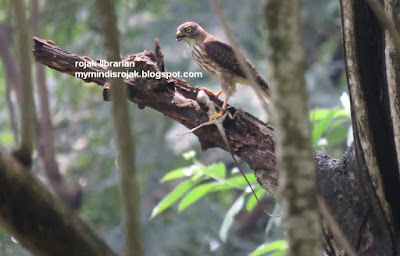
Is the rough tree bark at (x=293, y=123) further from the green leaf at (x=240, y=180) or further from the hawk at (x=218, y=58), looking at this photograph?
the hawk at (x=218, y=58)

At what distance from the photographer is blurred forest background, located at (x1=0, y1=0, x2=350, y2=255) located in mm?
6992

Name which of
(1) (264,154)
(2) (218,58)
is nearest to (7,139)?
(2) (218,58)

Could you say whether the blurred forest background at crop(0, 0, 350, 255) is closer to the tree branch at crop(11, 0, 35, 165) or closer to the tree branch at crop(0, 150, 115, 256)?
the tree branch at crop(11, 0, 35, 165)

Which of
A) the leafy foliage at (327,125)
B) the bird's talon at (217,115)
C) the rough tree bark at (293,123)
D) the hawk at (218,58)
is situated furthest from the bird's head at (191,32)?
the rough tree bark at (293,123)

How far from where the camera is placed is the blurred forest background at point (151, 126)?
22.9ft

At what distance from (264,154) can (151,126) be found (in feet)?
16.5

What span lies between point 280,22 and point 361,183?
148 cm

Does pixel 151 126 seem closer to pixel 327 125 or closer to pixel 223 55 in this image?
pixel 223 55

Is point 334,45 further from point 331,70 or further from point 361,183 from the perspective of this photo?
point 361,183

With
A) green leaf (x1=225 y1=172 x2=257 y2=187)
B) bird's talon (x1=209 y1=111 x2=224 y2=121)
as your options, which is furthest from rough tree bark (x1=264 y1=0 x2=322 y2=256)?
green leaf (x1=225 y1=172 x2=257 y2=187)

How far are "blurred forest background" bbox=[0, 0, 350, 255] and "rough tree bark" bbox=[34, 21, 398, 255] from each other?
320 cm

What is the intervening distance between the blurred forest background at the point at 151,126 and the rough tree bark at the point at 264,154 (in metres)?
3.20

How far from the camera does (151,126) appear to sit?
7562 mm

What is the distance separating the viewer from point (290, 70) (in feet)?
3.61
